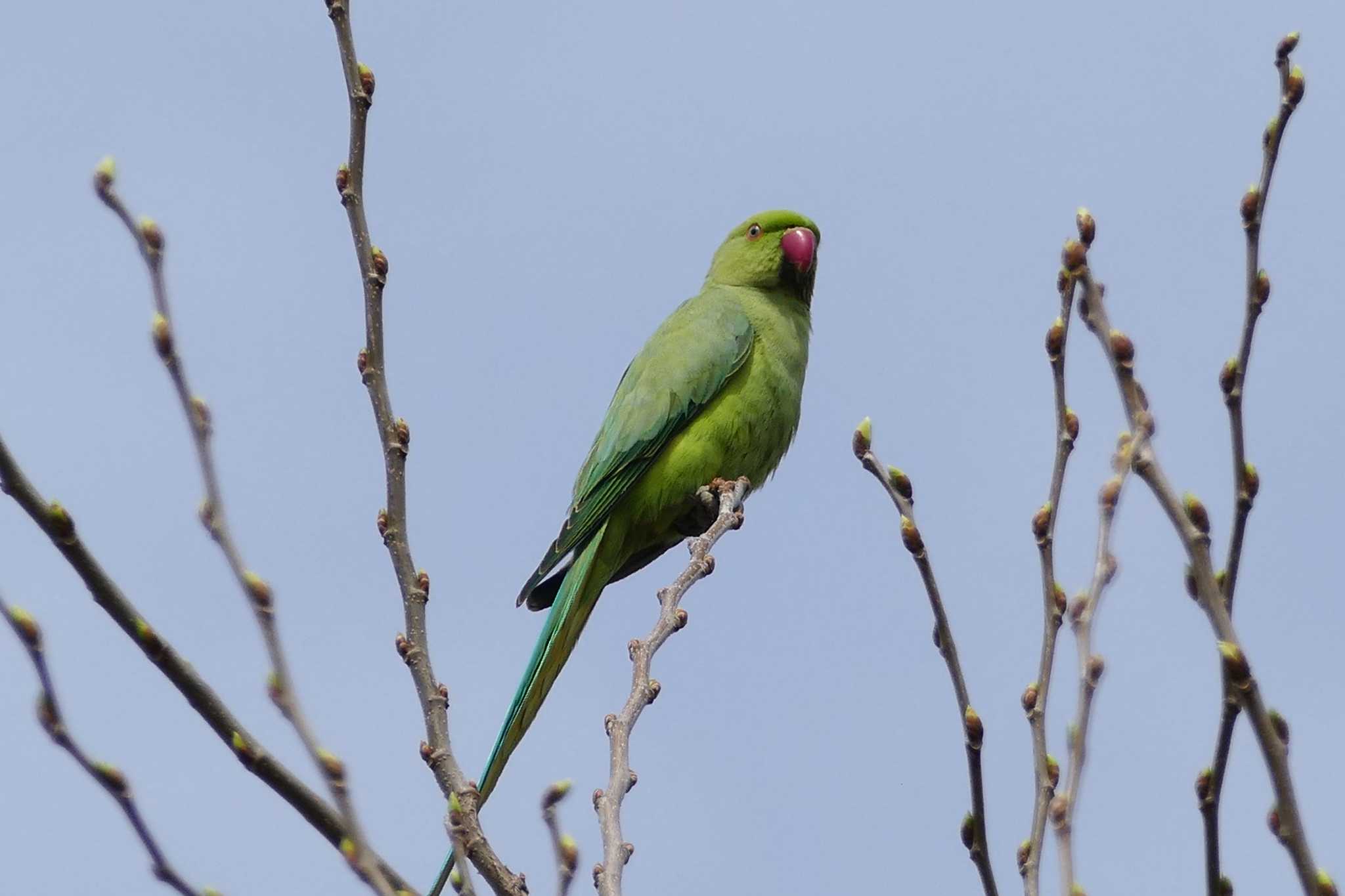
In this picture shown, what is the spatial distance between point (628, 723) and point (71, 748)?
0.92 meters

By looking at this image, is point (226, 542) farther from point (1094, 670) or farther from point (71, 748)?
point (1094, 670)

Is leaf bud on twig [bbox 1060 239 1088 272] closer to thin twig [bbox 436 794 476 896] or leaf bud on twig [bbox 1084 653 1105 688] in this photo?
leaf bud on twig [bbox 1084 653 1105 688]

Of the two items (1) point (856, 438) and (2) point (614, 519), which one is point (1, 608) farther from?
(2) point (614, 519)

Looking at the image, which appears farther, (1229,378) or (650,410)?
(650,410)

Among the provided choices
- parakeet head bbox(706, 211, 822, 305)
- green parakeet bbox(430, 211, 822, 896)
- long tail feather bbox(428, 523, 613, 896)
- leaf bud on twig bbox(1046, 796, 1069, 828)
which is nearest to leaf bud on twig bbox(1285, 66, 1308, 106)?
leaf bud on twig bbox(1046, 796, 1069, 828)

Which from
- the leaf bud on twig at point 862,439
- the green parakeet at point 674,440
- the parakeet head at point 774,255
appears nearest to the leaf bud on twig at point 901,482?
the leaf bud on twig at point 862,439

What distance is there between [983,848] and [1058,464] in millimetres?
513

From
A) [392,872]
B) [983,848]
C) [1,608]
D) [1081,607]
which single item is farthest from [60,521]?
[1081,607]

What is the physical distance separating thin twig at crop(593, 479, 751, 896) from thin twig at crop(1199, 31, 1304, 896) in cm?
77

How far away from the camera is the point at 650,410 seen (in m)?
5.25

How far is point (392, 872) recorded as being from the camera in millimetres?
1786

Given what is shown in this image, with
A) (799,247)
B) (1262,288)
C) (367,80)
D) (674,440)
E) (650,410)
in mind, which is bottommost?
(1262,288)

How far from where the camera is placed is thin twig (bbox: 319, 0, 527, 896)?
238cm

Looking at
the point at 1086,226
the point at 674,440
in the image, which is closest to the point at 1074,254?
the point at 1086,226
